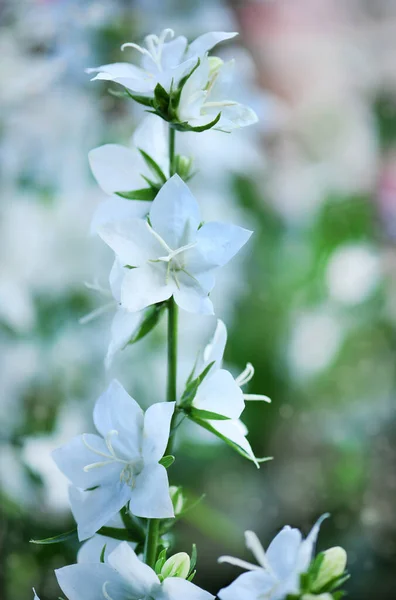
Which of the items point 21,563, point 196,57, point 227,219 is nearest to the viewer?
point 196,57

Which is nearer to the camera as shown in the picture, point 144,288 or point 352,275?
point 144,288

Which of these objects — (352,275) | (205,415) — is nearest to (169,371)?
(205,415)

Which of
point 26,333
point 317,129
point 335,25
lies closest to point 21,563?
point 26,333

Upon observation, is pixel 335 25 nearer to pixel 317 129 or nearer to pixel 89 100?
pixel 317 129

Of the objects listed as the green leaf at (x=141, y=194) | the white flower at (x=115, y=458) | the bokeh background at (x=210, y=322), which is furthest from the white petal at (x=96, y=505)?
the bokeh background at (x=210, y=322)

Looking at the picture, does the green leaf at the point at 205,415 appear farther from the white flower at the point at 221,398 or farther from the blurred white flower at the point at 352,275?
the blurred white flower at the point at 352,275

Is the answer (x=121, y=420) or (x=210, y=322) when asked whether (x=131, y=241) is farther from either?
(x=210, y=322)
